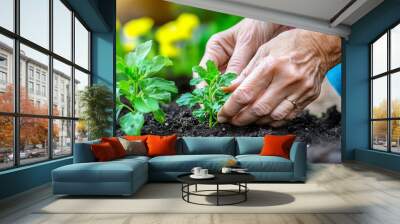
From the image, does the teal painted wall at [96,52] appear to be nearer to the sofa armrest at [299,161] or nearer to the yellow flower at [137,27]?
the yellow flower at [137,27]

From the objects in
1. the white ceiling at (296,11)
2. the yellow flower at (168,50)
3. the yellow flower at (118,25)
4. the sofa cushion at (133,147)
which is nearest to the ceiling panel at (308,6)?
the white ceiling at (296,11)

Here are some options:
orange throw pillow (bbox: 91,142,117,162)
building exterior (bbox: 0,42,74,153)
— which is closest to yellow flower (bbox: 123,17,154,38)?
building exterior (bbox: 0,42,74,153)

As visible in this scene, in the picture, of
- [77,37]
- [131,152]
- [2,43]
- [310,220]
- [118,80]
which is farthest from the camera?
[118,80]

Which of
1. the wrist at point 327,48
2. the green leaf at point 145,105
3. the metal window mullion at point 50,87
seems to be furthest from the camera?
the wrist at point 327,48

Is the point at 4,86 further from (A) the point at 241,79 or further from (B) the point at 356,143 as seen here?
(B) the point at 356,143

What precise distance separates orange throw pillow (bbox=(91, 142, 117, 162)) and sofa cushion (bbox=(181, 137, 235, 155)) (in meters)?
1.41

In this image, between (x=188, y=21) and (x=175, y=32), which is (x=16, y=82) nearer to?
(x=175, y=32)

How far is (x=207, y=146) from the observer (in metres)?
6.21

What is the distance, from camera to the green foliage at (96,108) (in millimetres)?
6918

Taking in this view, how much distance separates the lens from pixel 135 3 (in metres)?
8.40

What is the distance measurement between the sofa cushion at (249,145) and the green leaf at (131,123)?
8.85 ft

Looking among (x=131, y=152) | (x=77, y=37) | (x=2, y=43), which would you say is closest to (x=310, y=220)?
(x=131, y=152)

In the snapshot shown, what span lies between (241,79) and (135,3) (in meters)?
2.88

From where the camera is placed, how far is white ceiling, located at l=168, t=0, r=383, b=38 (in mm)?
7008
